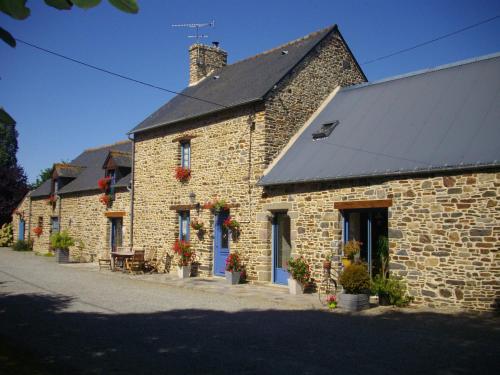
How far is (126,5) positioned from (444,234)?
29.5 ft

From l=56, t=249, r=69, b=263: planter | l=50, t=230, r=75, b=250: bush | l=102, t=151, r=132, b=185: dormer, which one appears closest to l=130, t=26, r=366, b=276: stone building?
l=102, t=151, r=132, b=185: dormer

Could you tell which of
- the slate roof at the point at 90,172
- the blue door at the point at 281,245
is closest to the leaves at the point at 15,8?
the blue door at the point at 281,245

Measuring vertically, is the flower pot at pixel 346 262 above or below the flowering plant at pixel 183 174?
below

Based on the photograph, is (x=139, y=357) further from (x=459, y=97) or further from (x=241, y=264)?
(x=459, y=97)

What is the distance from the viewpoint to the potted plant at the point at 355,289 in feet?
31.8

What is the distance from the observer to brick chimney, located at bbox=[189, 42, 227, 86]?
20547mm

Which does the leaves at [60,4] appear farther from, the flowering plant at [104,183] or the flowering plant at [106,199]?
the flowering plant at [104,183]

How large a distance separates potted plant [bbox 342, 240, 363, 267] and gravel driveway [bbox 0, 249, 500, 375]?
174 centimetres

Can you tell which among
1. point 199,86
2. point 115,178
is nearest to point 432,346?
point 199,86

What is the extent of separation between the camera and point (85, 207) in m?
22.5

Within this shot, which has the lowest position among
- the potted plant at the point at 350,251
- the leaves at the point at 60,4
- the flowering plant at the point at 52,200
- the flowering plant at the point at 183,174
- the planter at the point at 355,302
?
the planter at the point at 355,302

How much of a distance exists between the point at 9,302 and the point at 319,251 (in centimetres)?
714

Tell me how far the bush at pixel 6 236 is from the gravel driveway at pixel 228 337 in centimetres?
2256

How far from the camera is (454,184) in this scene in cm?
944
